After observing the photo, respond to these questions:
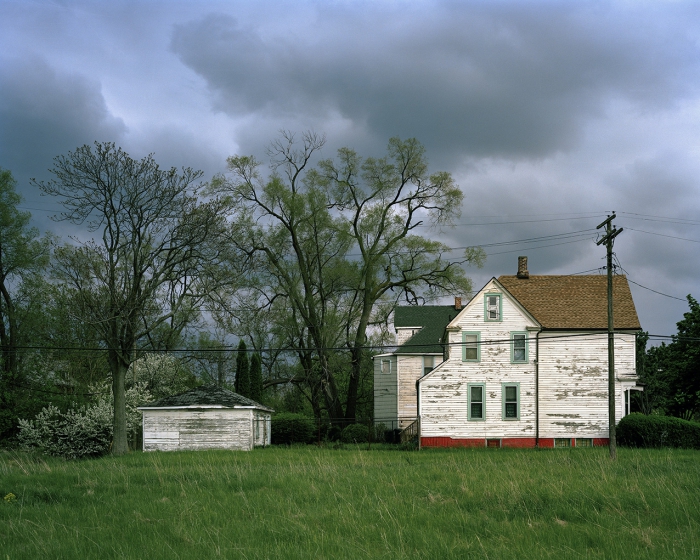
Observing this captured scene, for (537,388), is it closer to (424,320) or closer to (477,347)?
(477,347)

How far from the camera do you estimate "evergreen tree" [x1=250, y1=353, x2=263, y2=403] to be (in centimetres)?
5053

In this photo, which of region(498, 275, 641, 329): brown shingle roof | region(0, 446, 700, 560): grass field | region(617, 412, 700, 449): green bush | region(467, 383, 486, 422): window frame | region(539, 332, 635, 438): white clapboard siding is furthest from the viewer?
region(498, 275, 641, 329): brown shingle roof

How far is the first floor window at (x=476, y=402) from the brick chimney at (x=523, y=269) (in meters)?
7.18

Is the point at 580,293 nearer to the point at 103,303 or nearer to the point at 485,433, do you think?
the point at 485,433

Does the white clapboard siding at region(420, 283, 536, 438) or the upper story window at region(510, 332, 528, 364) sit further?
the upper story window at region(510, 332, 528, 364)

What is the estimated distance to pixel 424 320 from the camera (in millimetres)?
53469

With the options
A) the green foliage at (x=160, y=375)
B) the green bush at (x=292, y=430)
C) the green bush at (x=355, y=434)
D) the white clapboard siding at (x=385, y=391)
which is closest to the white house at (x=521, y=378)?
the green bush at (x=355, y=434)

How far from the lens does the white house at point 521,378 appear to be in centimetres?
3659

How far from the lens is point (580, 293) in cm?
3931

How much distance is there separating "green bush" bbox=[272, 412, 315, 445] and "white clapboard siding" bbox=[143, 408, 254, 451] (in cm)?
599

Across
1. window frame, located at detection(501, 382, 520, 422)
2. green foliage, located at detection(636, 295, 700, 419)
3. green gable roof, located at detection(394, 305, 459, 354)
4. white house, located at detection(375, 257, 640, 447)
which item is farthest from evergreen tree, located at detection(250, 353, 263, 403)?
green foliage, located at detection(636, 295, 700, 419)

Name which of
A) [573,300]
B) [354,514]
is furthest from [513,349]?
[354,514]

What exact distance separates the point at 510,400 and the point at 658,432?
7226 mm

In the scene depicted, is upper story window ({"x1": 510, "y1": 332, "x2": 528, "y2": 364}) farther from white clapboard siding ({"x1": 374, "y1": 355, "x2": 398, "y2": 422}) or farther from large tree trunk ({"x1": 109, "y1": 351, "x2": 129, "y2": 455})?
large tree trunk ({"x1": 109, "y1": 351, "x2": 129, "y2": 455})
